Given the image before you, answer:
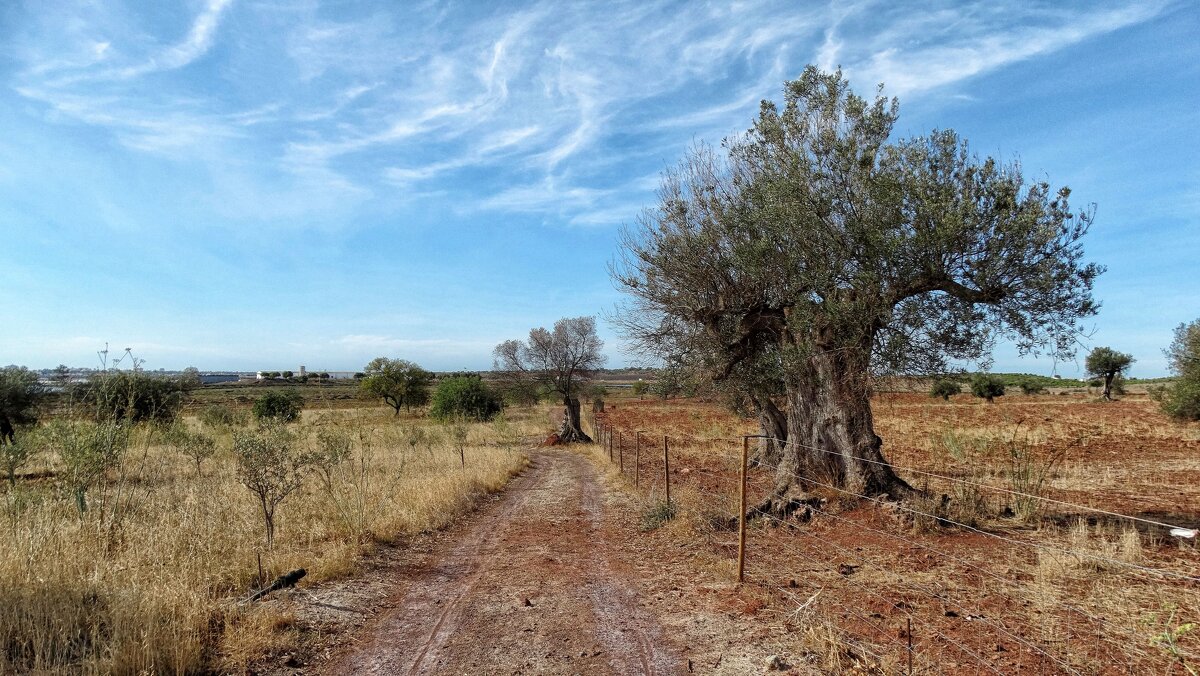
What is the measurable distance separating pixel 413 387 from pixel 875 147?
53.1m

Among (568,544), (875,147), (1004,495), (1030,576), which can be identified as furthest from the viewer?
(1004,495)

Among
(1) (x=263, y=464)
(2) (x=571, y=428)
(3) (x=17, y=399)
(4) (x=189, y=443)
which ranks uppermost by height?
(3) (x=17, y=399)

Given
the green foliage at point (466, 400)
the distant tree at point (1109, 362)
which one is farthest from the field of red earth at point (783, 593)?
the distant tree at point (1109, 362)

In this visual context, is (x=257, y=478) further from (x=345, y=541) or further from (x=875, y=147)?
(x=875, y=147)

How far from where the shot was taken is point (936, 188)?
8.87m

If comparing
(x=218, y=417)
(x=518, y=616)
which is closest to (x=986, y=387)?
(x=218, y=417)

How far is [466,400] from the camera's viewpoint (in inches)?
1732

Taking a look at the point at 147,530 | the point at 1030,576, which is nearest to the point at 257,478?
the point at 147,530

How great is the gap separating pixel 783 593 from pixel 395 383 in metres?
53.7

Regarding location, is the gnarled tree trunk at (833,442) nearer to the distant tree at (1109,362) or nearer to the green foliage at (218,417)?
the green foliage at (218,417)

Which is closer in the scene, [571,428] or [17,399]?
[17,399]

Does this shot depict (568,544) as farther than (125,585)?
Yes

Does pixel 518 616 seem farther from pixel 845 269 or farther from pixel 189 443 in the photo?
pixel 189 443

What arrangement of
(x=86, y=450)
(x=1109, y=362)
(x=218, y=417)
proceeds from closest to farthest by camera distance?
1. (x=86, y=450)
2. (x=218, y=417)
3. (x=1109, y=362)
